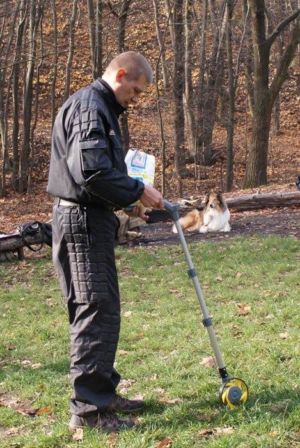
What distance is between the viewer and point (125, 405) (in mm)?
4852

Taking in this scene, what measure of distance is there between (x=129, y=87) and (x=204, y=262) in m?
6.73

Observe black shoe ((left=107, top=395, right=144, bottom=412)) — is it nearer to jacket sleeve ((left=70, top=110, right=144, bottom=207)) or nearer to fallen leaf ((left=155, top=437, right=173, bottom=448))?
fallen leaf ((left=155, top=437, right=173, bottom=448))

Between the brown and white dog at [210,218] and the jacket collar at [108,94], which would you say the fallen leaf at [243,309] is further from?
the brown and white dog at [210,218]

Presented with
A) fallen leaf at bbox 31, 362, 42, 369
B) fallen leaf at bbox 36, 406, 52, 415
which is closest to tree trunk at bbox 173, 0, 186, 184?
fallen leaf at bbox 31, 362, 42, 369

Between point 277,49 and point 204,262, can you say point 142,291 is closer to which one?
point 204,262

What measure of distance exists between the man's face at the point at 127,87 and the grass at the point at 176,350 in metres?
2.16

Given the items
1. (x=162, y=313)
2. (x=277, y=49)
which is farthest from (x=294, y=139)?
(x=162, y=313)

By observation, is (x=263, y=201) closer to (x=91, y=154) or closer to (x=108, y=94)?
(x=108, y=94)

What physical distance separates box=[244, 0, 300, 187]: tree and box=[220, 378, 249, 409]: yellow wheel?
13.8 m

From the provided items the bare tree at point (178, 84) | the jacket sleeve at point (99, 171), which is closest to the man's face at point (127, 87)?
the jacket sleeve at point (99, 171)

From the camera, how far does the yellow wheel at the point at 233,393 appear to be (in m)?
4.72

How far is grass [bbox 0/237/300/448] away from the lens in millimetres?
4473

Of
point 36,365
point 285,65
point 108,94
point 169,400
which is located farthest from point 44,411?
point 285,65

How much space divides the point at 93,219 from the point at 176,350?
2.50 m
